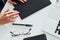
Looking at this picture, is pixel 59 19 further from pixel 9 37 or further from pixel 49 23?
pixel 9 37

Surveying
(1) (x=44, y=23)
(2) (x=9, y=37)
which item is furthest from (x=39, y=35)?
(2) (x=9, y=37)

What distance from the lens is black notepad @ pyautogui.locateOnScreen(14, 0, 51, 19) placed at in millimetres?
1305

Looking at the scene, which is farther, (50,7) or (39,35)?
(50,7)

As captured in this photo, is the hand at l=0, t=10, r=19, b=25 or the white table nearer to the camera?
the white table

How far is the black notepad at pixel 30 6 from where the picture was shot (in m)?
1.31

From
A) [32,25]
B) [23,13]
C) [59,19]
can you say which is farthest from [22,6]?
[59,19]

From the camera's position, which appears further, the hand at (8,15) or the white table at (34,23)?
the hand at (8,15)

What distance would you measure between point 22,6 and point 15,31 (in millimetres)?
205

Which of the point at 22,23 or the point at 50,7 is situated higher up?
the point at 50,7

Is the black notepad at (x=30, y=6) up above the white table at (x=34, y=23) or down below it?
above

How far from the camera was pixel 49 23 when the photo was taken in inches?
Answer: 48.6

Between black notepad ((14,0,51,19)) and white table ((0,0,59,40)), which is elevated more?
black notepad ((14,0,51,19))

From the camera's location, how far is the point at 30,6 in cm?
133

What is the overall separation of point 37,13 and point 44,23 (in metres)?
0.11
